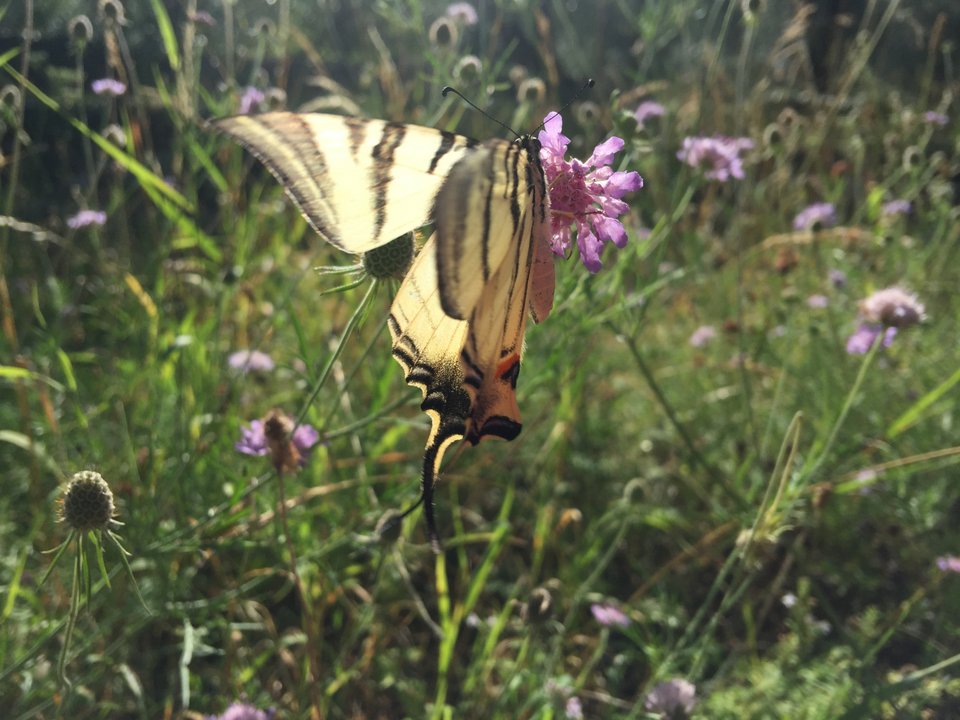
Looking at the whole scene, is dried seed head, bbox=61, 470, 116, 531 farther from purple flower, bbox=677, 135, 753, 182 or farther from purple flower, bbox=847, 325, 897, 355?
purple flower, bbox=847, 325, 897, 355

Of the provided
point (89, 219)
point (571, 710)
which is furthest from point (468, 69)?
point (571, 710)

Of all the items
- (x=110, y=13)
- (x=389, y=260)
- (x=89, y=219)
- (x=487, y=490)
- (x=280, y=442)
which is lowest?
(x=487, y=490)

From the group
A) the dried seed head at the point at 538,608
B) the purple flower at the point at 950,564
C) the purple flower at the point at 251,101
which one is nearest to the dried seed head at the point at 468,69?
the purple flower at the point at 251,101

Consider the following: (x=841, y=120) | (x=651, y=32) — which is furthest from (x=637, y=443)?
(x=841, y=120)

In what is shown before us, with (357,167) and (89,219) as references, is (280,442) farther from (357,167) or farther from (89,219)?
(89,219)

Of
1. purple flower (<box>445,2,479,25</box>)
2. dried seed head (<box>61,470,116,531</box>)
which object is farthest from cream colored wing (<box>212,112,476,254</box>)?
purple flower (<box>445,2,479,25</box>)

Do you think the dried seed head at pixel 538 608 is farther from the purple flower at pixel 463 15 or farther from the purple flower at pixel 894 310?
the purple flower at pixel 463 15
